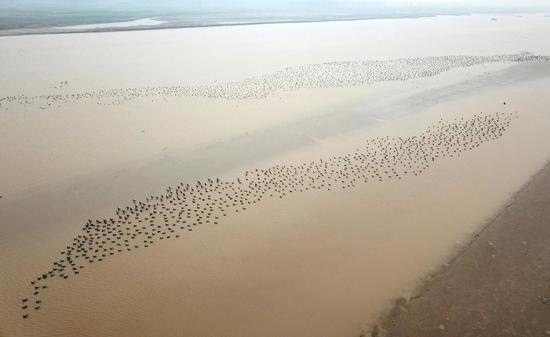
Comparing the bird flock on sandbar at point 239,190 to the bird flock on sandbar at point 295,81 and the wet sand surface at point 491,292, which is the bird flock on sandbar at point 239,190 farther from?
the bird flock on sandbar at point 295,81

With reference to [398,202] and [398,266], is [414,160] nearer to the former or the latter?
[398,202]

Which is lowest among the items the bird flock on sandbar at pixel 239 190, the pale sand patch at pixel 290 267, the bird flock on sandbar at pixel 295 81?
the pale sand patch at pixel 290 267

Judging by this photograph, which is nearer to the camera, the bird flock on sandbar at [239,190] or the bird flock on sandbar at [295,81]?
the bird flock on sandbar at [239,190]

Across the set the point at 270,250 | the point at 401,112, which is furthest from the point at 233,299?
the point at 401,112

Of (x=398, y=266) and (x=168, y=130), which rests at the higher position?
(x=168, y=130)

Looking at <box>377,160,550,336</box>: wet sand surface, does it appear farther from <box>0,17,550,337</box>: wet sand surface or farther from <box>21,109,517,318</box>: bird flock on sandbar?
<box>21,109,517,318</box>: bird flock on sandbar

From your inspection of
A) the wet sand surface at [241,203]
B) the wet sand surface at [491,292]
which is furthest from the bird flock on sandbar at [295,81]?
the wet sand surface at [491,292]
